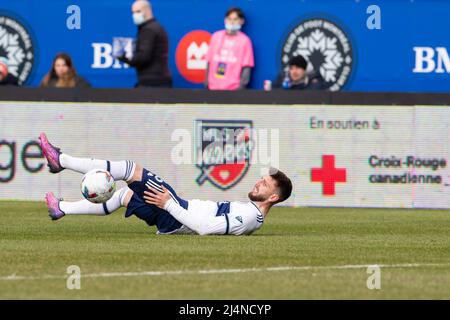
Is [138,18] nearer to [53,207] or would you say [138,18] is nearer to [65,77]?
[65,77]

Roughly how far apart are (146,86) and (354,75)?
364 cm

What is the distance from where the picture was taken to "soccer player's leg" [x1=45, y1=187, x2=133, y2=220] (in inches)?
581

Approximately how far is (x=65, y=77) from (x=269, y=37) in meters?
3.73

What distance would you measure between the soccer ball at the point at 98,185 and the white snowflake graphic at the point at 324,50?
9.47 m

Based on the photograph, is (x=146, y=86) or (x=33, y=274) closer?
(x=33, y=274)

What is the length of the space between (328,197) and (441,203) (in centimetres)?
171

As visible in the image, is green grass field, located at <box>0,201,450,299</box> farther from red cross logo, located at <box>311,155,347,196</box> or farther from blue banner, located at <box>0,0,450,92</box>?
blue banner, located at <box>0,0,450,92</box>

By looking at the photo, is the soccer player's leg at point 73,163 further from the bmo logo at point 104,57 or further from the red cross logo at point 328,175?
the bmo logo at point 104,57

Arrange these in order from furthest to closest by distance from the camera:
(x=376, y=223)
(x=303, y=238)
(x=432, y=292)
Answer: (x=376, y=223) < (x=303, y=238) < (x=432, y=292)

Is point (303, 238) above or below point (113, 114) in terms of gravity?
below
